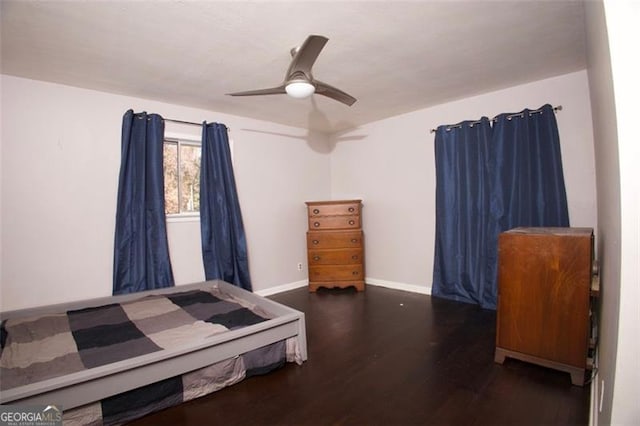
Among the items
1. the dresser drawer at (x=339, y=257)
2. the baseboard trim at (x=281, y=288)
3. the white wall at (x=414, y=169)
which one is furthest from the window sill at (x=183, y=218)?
the white wall at (x=414, y=169)

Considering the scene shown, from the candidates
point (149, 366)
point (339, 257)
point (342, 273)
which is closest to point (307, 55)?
point (149, 366)

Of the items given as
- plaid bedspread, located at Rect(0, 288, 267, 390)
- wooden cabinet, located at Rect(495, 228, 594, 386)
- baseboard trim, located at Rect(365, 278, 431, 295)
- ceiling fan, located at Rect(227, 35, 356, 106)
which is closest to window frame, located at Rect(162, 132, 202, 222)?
plaid bedspread, located at Rect(0, 288, 267, 390)

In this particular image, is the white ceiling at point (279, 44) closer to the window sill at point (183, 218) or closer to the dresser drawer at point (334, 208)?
the window sill at point (183, 218)

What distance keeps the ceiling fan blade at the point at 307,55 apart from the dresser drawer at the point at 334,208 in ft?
7.68

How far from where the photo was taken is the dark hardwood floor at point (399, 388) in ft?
5.14

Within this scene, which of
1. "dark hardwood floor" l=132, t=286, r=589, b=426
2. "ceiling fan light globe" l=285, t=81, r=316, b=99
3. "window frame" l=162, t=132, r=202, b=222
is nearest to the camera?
"dark hardwood floor" l=132, t=286, r=589, b=426

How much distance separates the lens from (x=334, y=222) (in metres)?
4.09

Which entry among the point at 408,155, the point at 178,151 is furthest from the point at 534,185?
the point at 178,151

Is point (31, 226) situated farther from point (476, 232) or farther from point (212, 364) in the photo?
point (476, 232)

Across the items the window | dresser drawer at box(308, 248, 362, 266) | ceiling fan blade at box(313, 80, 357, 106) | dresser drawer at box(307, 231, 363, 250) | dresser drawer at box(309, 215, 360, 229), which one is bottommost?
dresser drawer at box(308, 248, 362, 266)

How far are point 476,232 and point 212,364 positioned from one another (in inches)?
115

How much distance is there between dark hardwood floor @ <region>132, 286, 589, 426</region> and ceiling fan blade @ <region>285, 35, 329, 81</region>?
2.01 m

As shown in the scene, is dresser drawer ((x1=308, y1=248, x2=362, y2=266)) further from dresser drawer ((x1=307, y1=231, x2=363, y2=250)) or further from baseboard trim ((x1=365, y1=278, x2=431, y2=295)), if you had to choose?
baseboard trim ((x1=365, y1=278, x2=431, y2=295))

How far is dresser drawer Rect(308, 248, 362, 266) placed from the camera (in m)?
4.05
